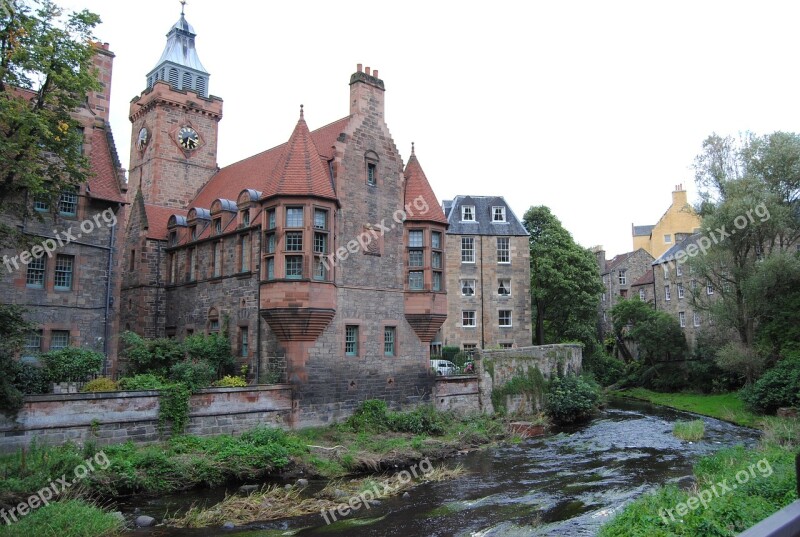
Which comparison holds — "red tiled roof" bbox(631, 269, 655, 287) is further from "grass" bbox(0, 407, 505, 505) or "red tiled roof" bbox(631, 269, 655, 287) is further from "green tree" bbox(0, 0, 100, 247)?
"green tree" bbox(0, 0, 100, 247)

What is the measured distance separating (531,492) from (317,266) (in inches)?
460

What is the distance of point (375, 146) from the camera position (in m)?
27.2

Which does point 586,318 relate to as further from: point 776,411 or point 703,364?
point 776,411

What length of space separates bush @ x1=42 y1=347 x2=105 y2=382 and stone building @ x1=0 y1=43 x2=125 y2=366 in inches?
64.1

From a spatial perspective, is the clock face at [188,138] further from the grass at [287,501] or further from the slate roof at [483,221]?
the grass at [287,501]

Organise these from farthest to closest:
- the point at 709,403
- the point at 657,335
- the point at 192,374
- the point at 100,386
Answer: the point at 657,335
the point at 709,403
the point at 192,374
the point at 100,386

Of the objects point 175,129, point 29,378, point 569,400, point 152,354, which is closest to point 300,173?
point 152,354

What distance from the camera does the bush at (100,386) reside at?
19.9m

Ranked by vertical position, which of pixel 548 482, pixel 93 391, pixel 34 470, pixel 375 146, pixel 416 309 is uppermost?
pixel 375 146

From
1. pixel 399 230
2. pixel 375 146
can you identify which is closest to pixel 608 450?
pixel 399 230

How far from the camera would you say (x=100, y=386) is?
20125 mm

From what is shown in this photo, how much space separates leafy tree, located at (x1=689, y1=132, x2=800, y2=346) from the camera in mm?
32156

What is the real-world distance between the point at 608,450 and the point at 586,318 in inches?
944

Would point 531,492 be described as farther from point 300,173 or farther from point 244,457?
point 300,173
